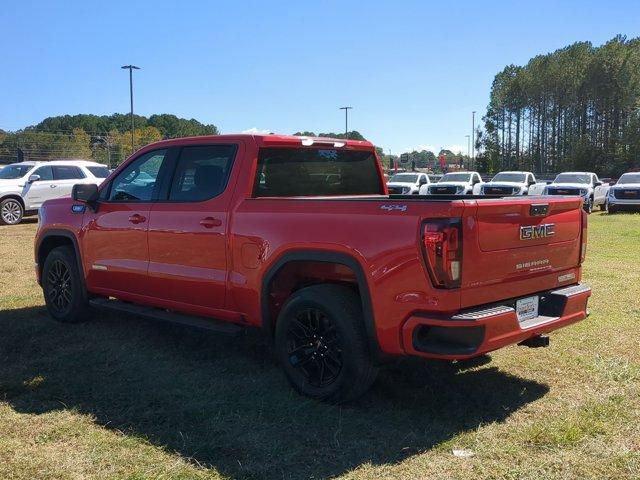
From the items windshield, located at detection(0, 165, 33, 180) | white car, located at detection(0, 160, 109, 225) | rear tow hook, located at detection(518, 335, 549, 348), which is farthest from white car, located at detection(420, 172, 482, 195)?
rear tow hook, located at detection(518, 335, 549, 348)

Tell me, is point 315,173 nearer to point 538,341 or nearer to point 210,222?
point 210,222

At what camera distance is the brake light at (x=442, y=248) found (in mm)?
3633

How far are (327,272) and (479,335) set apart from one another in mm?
1192

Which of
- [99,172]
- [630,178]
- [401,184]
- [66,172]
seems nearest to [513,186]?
[630,178]

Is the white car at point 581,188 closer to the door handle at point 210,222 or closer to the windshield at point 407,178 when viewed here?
the windshield at point 407,178

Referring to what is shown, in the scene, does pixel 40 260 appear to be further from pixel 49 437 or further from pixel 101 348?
pixel 49 437

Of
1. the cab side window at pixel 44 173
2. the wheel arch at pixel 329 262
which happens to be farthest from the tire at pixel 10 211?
the wheel arch at pixel 329 262

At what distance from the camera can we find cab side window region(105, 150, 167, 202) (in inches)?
219

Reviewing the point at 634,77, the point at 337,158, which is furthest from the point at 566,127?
the point at 337,158

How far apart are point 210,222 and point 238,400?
135 cm

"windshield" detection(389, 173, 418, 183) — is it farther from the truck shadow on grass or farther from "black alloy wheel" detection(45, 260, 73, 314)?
the truck shadow on grass

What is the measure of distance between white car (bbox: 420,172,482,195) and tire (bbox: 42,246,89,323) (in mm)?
18972

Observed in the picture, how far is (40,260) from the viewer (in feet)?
22.4

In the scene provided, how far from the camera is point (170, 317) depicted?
17.2ft
